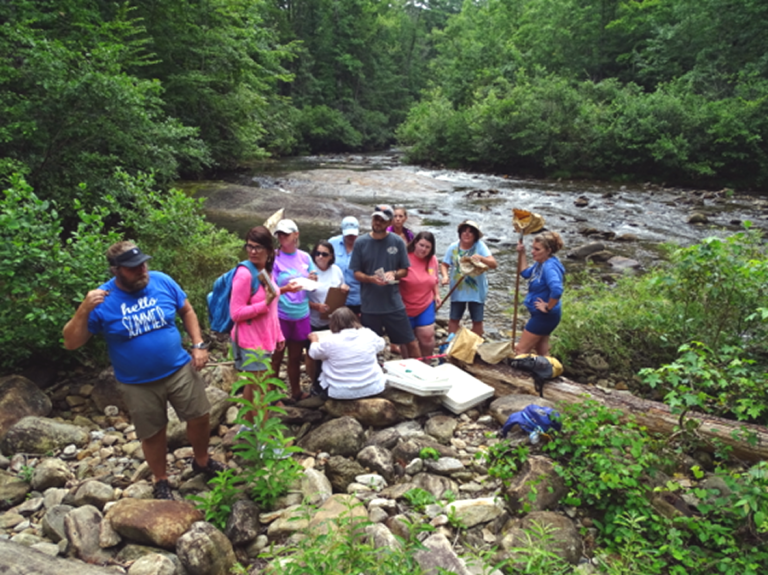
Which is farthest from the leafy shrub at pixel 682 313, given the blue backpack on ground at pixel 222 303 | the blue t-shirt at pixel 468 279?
the blue backpack on ground at pixel 222 303

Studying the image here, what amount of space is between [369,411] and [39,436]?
276 centimetres

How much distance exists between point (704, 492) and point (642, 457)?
0.38m

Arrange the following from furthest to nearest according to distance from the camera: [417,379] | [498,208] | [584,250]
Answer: [498,208], [584,250], [417,379]

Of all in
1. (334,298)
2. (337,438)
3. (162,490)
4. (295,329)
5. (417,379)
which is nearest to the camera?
(162,490)

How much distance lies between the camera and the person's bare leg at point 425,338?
18.0ft

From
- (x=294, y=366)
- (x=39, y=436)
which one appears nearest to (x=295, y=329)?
(x=294, y=366)

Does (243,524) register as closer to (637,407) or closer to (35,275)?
(35,275)


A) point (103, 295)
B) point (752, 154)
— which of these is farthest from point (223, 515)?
point (752, 154)

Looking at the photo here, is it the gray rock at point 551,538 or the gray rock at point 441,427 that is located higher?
the gray rock at point 551,538

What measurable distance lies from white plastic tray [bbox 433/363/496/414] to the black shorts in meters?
0.52

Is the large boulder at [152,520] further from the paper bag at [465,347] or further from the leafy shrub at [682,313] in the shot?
the leafy shrub at [682,313]

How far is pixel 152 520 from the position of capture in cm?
286

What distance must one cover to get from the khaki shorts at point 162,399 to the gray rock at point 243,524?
0.76 m

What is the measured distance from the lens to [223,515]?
3.08m
